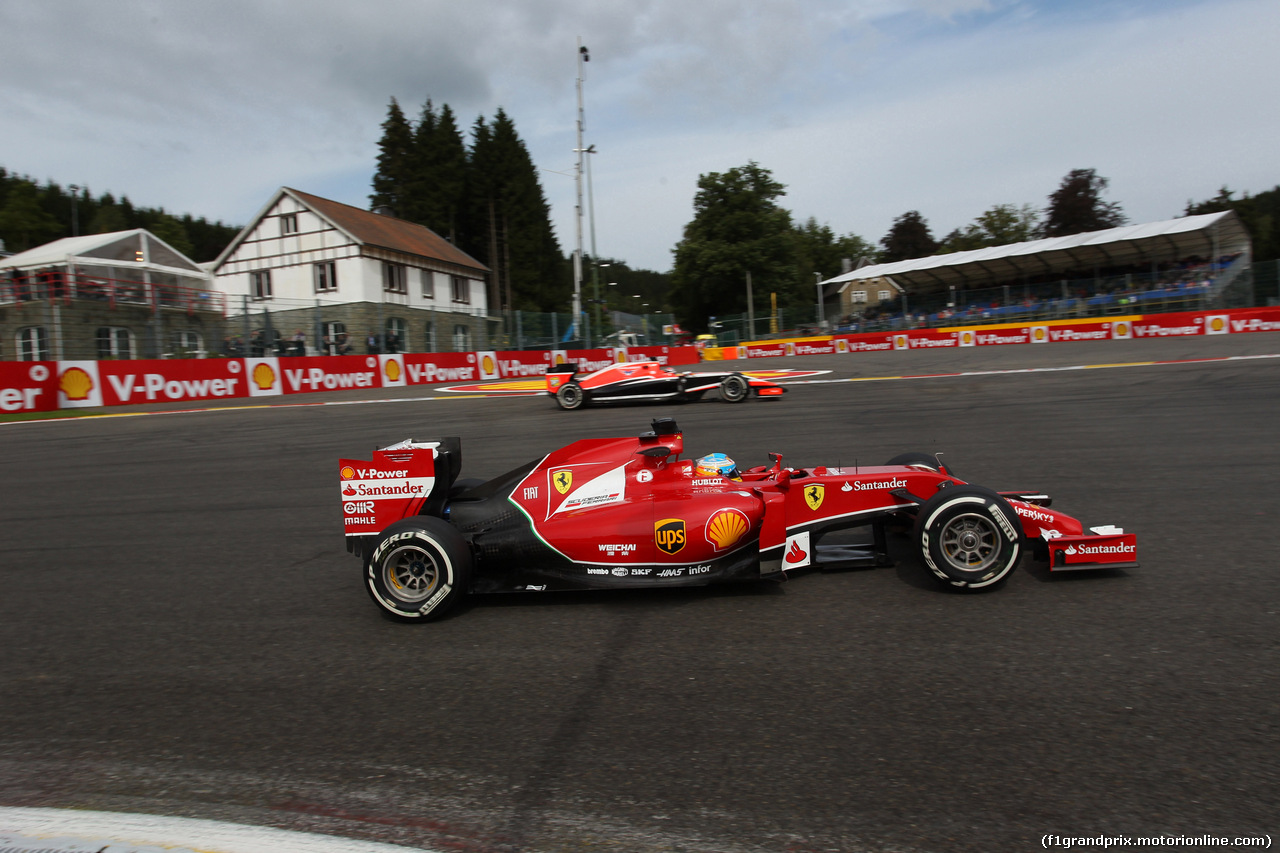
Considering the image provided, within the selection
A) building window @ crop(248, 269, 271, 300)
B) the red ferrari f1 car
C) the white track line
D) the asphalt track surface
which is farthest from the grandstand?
the white track line

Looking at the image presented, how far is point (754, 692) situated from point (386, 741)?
1.41 metres

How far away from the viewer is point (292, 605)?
444 centimetres

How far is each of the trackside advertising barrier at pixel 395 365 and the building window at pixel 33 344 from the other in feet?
5.78

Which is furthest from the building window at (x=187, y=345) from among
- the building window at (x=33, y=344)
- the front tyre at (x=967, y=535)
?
the front tyre at (x=967, y=535)

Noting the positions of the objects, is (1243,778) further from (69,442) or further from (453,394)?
(453,394)

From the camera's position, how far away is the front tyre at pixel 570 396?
51.0 ft

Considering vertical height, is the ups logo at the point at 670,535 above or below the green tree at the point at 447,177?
below

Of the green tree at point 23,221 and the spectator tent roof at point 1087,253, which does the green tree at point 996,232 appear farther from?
the green tree at point 23,221

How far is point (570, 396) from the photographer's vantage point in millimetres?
15586

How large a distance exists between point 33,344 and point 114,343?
2.27 meters

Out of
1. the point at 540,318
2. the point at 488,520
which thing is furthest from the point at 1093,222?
the point at 488,520

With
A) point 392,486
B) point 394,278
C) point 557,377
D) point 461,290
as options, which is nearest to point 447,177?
point 461,290

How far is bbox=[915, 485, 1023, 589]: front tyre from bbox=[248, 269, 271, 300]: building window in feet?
139

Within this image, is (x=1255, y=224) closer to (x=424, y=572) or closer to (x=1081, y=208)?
(x=1081, y=208)
